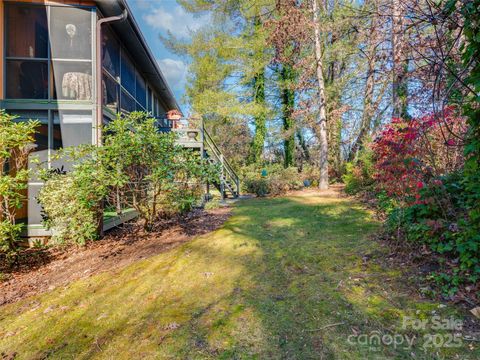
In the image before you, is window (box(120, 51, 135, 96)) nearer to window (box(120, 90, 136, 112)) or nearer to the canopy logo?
window (box(120, 90, 136, 112))

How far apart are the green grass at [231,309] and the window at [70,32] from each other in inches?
188

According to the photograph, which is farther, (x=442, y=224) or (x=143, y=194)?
(x=143, y=194)

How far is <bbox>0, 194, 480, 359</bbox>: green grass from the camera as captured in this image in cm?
205

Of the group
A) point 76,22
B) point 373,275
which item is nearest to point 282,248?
point 373,275

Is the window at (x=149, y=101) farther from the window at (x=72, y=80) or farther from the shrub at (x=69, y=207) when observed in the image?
the shrub at (x=69, y=207)

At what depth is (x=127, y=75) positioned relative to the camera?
325 inches

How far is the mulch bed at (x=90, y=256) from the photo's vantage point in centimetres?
369

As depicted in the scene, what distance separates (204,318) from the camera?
245 cm

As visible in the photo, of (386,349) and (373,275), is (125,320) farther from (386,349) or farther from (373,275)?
(373,275)

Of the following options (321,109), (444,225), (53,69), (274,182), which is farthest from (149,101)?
(444,225)

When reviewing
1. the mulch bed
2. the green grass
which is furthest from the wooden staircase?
the green grass

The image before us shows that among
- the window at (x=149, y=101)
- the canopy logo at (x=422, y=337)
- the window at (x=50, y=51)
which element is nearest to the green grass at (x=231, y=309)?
the canopy logo at (x=422, y=337)

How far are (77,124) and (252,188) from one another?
7646 mm

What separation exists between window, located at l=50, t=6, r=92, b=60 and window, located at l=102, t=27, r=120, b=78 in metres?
0.71
